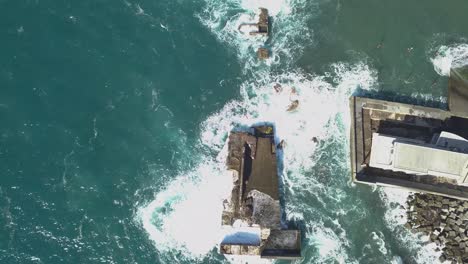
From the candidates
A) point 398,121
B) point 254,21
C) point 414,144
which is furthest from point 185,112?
point 414,144

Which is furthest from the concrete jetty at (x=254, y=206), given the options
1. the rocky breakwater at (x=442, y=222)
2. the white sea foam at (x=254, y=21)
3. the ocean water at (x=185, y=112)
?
the rocky breakwater at (x=442, y=222)

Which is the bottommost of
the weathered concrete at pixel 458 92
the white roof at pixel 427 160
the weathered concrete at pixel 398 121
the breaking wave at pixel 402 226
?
the breaking wave at pixel 402 226

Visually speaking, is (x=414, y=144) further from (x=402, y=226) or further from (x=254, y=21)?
(x=254, y=21)

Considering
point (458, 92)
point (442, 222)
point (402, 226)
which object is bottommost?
point (402, 226)

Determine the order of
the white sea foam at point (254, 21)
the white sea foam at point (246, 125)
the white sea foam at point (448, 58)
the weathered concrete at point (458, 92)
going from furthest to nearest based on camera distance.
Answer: the white sea foam at point (448, 58), the white sea foam at point (254, 21), the weathered concrete at point (458, 92), the white sea foam at point (246, 125)

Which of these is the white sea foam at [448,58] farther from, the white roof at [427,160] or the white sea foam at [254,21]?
the white sea foam at [254,21]

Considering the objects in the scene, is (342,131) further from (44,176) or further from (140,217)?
(44,176)

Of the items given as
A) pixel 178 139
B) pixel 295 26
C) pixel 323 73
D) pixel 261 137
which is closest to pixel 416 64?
pixel 323 73

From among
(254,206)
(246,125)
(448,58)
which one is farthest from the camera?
(448,58)
